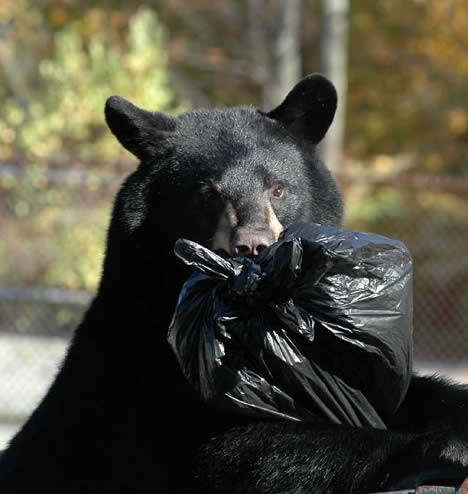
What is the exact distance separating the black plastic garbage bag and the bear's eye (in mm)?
894

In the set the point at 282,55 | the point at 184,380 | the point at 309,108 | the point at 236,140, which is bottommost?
the point at 184,380

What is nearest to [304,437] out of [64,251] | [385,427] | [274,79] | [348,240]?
[385,427]

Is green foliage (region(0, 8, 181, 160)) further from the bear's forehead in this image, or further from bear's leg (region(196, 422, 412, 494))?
bear's leg (region(196, 422, 412, 494))

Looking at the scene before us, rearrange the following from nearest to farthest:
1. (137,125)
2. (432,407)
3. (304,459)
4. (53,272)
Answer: (304,459), (432,407), (137,125), (53,272)

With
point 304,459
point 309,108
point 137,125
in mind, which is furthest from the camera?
point 309,108

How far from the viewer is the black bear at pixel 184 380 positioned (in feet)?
10.4

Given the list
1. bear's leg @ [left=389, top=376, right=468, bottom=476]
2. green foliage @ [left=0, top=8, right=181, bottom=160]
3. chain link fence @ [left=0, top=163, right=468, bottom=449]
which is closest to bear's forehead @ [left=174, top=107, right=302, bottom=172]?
bear's leg @ [left=389, top=376, right=468, bottom=476]

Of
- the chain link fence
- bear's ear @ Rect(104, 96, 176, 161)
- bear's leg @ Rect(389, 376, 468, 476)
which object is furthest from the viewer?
the chain link fence

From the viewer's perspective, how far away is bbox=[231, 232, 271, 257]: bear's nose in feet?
12.0

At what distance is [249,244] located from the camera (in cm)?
366

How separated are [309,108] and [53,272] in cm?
588

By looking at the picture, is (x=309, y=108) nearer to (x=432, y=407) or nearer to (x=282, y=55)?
(x=432, y=407)

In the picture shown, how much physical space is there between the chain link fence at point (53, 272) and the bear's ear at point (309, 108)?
5025 millimetres

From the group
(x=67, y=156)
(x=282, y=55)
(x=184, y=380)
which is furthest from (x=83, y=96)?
(x=184, y=380)
